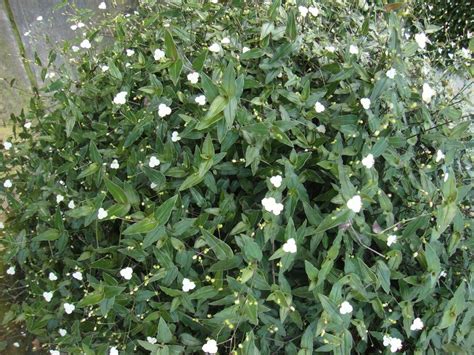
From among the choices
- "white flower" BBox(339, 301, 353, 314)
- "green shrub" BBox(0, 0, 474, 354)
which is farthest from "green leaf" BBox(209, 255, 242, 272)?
"white flower" BBox(339, 301, 353, 314)

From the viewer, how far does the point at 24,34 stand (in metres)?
2.38

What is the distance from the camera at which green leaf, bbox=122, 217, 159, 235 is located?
102 cm


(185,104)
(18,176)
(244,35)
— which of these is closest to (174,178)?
(185,104)

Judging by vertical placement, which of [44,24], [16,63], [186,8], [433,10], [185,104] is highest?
[186,8]

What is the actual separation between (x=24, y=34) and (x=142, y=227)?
1.79m

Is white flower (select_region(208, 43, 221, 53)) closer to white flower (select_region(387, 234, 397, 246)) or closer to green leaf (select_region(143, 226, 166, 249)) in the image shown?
green leaf (select_region(143, 226, 166, 249))

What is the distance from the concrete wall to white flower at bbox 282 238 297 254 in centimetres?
175

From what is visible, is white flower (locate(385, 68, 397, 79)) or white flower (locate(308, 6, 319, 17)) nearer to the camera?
white flower (locate(385, 68, 397, 79))

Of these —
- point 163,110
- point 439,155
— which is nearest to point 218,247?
point 163,110

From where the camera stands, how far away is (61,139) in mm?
1417

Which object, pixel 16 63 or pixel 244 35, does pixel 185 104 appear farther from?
pixel 16 63

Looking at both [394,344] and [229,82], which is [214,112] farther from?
[394,344]

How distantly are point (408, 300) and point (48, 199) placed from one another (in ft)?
3.34

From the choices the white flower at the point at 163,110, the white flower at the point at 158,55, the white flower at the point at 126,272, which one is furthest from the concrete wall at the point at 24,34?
the white flower at the point at 126,272
